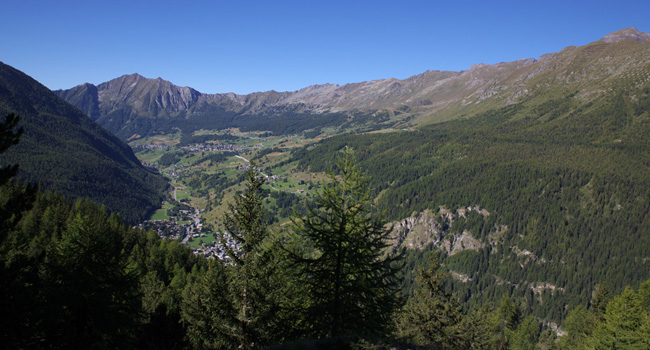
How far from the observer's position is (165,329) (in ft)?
99.9

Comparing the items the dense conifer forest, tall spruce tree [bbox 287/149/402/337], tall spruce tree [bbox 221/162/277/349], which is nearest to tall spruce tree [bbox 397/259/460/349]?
the dense conifer forest

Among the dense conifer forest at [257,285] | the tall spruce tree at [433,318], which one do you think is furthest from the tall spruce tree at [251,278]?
the tall spruce tree at [433,318]

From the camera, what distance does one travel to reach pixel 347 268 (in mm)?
17484

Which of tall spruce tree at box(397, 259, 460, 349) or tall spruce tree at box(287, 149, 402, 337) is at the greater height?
tall spruce tree at box(287, 149, 402, 337)

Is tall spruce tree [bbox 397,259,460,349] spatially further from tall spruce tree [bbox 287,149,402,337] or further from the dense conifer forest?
tall spruce tree [bbox 287,149,402,337]

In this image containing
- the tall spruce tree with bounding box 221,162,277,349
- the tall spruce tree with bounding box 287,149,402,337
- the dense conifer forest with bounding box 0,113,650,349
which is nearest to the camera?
the dense conifer forest with bounding box 0,113,650,349

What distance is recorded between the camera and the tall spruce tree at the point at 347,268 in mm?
17000

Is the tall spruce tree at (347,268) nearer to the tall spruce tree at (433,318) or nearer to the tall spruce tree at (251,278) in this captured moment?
the tall spruce tree at (251,278)

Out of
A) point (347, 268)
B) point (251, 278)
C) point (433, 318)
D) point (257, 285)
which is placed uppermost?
point (347, 268)

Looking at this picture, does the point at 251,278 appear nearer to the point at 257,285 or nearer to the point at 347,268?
the point at 257,285

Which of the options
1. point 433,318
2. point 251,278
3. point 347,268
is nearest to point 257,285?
point 251,278

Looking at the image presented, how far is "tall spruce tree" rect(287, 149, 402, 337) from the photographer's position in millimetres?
17000

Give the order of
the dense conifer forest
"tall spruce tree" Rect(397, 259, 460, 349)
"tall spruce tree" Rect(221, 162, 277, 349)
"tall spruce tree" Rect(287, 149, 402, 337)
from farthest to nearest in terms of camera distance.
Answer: "tall spruce tree" Rect(397, 259, 460, 349), "tall spruce tree" Rect(221, 162, 277, 349), "tall spruce tree" Rect(287, 149, 402, 337), the dense conifer forest

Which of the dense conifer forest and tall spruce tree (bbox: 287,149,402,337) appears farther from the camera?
tall spruce tree (bbox: 287,149,402,337)
